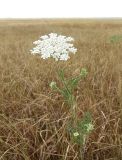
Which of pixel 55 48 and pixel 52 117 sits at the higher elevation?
pixel 55 48

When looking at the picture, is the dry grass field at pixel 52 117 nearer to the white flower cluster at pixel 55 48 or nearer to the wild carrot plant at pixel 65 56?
the wild carrot plant at pixel 65 56

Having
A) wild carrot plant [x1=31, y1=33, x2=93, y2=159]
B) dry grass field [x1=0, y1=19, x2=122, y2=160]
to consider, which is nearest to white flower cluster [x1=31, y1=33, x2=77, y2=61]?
wild carrot plant [x1=31, y1=33, x2=93, y2=159]

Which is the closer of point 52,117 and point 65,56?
point 65,56

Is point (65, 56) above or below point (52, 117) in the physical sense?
above

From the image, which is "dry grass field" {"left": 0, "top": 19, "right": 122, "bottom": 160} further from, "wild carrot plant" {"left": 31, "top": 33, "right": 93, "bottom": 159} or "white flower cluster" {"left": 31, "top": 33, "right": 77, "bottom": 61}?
"white flower cluster" {"left": 31, "top": 33, "right": 77, "bottom": 61}

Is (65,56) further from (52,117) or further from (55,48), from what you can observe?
(52,117)

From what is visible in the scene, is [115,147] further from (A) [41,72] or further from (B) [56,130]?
(A) [41,72]

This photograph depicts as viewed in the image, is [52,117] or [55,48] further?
[52,117]

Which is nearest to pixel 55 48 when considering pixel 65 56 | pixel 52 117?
pixel 65 56

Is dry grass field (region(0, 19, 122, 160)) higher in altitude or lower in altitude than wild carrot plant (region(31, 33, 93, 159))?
lower

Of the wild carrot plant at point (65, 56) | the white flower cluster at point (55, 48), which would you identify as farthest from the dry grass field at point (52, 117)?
the white flower cluster at point (55, 48)

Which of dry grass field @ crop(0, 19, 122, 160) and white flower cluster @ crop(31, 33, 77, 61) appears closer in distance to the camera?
A: white flower cluster @ crop(31, 33, 77, 61)

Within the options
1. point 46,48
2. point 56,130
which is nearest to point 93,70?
point 56,130

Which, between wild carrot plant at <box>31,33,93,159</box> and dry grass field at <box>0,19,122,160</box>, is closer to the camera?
wild carrot plant at <box>31,33,93,159</box>
